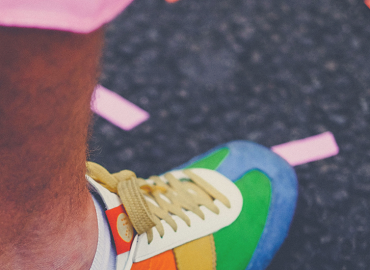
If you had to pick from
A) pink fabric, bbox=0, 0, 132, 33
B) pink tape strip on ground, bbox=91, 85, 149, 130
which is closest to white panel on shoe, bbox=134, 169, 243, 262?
pink tape strip on ground, bbox=91, 85, 149, 130

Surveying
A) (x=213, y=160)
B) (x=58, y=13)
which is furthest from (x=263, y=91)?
(x=58, y=13)

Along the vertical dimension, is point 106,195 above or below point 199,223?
above

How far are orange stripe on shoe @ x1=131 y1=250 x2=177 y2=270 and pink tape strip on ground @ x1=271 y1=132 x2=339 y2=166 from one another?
0.56 metres

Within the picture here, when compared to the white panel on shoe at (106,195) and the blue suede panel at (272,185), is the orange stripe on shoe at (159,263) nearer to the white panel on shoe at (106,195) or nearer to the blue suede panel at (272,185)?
the white panel on shoe at (106,195)

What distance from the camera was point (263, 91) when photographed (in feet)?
4.24

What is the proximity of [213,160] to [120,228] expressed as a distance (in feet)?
1.32

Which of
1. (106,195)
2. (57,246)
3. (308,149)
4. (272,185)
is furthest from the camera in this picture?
(308,149)

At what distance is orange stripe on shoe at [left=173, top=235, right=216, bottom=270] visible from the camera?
76cm

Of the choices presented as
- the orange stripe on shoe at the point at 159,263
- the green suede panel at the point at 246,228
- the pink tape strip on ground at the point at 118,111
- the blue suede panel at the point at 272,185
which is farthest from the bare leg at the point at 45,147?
the pink tape strip on ground at the point at 118,111

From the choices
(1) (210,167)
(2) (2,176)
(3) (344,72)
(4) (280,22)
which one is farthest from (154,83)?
→ (2) (2,176)

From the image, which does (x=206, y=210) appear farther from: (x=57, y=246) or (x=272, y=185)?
(x=57, y=246)

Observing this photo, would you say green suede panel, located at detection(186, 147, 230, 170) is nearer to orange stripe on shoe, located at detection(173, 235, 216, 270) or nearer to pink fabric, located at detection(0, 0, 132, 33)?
orange stripe on shoe, located at detection(173, 235, 216, 270)

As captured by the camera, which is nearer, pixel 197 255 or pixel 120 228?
pixel 120 228

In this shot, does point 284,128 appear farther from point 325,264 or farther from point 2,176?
point 2,176
